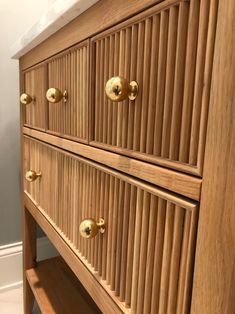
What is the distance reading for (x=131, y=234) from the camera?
396 mm

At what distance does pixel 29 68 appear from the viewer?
797mm

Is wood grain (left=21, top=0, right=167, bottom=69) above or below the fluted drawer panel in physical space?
above

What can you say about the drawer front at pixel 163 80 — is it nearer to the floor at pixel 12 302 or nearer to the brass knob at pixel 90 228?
the brass knob at pixel 90 228

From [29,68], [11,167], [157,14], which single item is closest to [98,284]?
[157,14]

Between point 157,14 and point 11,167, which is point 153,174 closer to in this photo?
point 157,14

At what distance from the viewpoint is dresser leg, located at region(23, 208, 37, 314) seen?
3.10 feet

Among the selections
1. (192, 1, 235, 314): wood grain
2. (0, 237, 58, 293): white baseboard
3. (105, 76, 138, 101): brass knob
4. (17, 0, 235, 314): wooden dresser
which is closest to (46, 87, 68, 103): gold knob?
(17, 0, 235, 314): wooden dresser

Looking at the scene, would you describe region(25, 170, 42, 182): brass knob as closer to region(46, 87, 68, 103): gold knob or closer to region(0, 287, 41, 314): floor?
region(46, 87, 68, 103): gold knob

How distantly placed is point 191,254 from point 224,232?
53mm

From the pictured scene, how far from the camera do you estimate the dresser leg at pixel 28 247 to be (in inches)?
37.2

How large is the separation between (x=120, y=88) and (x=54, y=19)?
0.88 ft

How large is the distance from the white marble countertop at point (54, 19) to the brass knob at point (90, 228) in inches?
13.4

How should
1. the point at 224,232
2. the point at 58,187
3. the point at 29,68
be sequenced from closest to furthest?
1. the point at 224,232
2. the point at 58,187
3. the point at 29,68

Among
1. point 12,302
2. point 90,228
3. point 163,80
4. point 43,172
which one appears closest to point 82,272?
point 90,228
